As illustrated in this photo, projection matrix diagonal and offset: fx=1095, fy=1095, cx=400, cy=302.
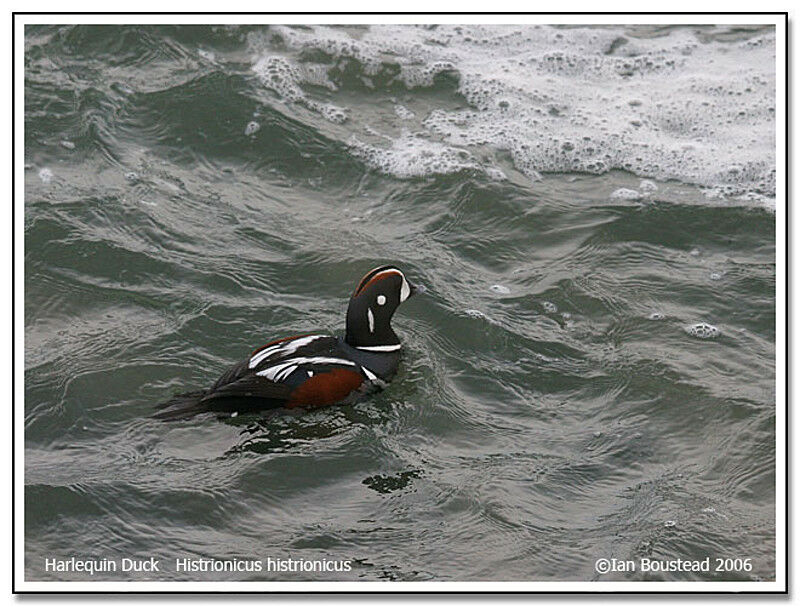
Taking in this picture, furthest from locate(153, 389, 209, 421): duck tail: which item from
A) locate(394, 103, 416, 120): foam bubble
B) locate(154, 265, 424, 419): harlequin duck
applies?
locate(394, 103, 416, 120): foam bubble

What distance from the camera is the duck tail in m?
6.56

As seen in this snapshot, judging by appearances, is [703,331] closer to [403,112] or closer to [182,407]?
[182,407]

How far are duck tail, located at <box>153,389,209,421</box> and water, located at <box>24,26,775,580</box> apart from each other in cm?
8

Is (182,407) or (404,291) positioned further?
(404,291)

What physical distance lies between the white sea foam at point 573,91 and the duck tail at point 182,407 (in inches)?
140

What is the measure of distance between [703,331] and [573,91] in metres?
3.86

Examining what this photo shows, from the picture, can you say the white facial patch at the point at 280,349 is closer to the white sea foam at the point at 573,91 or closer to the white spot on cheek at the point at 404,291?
the white spot on cheek at the point at 404,291

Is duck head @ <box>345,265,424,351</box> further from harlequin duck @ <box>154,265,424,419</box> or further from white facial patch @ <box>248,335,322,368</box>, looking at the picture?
white facial patch @ <box>248,335,322,368</box>

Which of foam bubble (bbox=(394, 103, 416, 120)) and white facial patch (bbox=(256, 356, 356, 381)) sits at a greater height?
foam bubble (bbox=(394, 103, 416, 120))

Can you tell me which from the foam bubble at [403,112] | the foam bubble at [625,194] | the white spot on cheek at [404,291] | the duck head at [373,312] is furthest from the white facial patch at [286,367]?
the foam bubble at [403,112]

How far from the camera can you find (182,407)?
6621 mm

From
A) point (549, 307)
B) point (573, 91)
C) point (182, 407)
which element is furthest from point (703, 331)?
point (573, 91)
